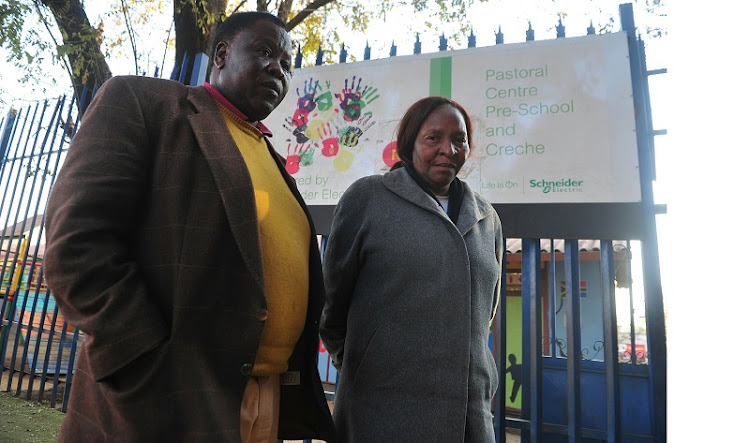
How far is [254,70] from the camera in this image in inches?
63.1

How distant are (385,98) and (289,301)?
2.37 m

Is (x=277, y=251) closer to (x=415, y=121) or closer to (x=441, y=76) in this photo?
(x=415, y=121)

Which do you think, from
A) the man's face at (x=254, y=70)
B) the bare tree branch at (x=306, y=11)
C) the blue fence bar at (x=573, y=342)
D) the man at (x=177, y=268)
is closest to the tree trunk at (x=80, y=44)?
the bare tree branch at (x=306, y=11)

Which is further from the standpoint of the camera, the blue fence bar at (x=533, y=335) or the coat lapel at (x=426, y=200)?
the blue fence bar at (x=533, y=335)

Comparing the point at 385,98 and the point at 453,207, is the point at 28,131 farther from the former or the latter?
the point at 453,207

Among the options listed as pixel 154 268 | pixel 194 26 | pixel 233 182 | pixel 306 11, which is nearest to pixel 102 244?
pixel 154 268

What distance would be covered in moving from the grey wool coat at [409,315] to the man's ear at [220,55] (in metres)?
0.69

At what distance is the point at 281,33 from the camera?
1.67m

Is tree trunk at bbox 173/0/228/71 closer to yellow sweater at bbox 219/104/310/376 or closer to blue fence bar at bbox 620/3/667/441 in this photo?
blue fence bar at bbox 620/3/667/441

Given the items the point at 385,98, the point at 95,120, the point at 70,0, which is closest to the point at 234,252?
the point at 95,120

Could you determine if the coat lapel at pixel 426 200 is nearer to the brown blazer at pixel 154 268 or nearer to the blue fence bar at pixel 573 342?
the brown blazer at pixel 154 268

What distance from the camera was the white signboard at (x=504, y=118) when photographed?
294 centimetres

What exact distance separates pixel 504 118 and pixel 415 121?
4.29 ft

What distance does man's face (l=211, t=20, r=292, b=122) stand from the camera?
5.27 ft
